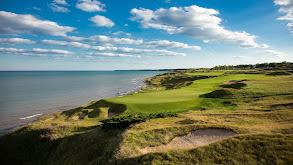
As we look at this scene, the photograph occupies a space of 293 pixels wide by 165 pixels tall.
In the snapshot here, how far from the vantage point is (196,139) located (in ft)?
43.3

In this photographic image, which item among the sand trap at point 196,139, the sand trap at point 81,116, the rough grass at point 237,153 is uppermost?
the rough grass at point 237,153

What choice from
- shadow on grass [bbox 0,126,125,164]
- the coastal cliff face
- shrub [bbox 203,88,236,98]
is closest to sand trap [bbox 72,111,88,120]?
the coastal cliff face

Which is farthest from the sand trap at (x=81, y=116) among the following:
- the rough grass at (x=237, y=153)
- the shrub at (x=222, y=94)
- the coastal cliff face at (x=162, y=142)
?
the shrub at (x=222, y=94)

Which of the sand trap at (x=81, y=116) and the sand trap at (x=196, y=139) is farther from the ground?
the sand trap at (x=196, y=139)

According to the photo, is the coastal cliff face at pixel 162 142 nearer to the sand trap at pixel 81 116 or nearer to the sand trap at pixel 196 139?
the sand trap at pixel 196 139

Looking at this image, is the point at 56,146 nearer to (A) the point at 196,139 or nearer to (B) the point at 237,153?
(A) the point at 196,139

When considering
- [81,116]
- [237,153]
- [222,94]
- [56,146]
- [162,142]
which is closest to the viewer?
[237,153]

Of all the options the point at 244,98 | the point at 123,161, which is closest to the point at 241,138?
the point at 123,161

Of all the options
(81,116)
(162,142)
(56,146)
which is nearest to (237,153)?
(162,142)

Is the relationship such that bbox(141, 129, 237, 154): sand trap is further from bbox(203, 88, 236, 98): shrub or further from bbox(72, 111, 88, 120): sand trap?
bbox(72, 111, 88, 120): sand trap

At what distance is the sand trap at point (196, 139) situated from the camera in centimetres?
1208

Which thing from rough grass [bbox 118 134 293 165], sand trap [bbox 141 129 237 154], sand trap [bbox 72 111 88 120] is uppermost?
rough grass [bbox 118 134 293 165]

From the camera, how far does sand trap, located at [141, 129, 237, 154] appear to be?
1208cm

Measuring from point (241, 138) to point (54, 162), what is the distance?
654 inches
